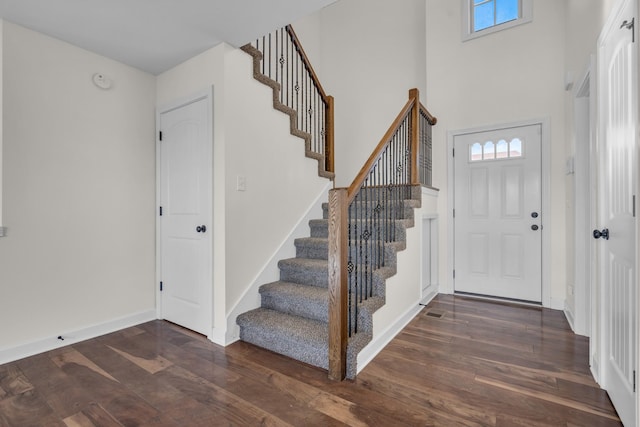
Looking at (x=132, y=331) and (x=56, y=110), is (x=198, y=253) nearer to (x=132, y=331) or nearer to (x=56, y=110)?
(x=132, y=331)

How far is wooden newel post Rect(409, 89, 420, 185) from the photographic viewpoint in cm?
322

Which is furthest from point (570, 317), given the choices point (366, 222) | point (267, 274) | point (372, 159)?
point (267, 274)

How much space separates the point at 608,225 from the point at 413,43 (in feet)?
11.4

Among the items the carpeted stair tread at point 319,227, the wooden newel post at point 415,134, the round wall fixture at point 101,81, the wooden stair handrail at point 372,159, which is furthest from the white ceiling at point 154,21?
the carpeted stair tread at point 319,227

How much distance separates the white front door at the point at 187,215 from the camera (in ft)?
8.51

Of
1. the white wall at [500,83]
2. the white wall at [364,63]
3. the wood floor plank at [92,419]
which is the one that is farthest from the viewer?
the white wall at [364,63]

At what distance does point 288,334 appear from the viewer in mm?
2234

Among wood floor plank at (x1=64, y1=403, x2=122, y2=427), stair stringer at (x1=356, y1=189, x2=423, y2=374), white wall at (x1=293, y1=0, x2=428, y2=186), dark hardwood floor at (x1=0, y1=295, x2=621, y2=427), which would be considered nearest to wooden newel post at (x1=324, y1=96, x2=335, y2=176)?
white wall at (x1=293, y1=0, x2=428, y2=186)

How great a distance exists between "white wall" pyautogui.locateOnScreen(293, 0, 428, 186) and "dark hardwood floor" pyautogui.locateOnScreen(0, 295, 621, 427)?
3.01 m

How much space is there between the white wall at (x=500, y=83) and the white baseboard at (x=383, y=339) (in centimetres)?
123

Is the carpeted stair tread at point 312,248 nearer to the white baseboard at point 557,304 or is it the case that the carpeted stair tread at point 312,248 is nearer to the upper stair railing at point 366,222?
the upper stair railing at point 366,222

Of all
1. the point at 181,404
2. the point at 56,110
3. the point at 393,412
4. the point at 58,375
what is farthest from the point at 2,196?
the point at 393,412

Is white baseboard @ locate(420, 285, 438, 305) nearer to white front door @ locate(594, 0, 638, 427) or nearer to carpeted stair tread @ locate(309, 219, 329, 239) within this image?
carpeted stair tread @ locate(309, 219, 329, 239)

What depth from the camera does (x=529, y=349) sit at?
2.33m
